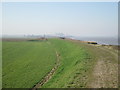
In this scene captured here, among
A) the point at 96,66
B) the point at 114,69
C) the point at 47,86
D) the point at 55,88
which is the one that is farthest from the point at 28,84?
the point at 114,69

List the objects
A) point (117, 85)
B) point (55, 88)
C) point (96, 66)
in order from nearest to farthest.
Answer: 1. point (117, 85)
2. point (55, 88)
3. point (96, 66)

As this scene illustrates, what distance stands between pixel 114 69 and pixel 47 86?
10173 mm

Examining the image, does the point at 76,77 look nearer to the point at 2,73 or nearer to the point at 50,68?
the point at 50,68

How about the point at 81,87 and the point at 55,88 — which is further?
the point at 55,88

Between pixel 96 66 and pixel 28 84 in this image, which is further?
pixel 96 66

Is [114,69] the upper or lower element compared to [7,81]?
upper

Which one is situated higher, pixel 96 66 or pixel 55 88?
pixel 96 66

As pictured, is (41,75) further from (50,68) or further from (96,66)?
(96,66)

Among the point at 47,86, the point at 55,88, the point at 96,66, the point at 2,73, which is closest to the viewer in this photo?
the point at 55,88

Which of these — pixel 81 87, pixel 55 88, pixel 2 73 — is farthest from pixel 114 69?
pixel 2 73

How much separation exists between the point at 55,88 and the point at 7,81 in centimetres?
873

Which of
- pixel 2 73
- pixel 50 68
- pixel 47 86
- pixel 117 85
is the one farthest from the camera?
pixel 50 68

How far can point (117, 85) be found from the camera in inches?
581

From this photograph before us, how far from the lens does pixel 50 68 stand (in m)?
26.5
